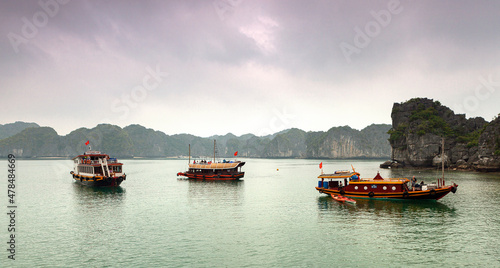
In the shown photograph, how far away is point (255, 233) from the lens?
26.7 metres

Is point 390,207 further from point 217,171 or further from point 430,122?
point 430,122

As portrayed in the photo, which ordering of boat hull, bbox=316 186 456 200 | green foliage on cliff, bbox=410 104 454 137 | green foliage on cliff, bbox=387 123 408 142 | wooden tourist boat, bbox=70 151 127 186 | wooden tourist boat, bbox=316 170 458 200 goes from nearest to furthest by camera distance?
1. boat hull, bbox=316 186 456 200
2. wooden tourist boat, bbox=316 170 458 200
3. wooden tourist boat, bbox=70 151 127 186
4. green foliage on cliff, bbox=410 104 454 137
5. green foliage on cliff, bbox=387 123 408 142

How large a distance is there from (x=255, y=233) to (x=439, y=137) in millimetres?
110150

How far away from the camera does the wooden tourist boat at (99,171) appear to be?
59844 millimetres

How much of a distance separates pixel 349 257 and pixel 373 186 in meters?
26.1

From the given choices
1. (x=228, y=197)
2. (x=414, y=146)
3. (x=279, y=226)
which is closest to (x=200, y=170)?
(x=228, y=197)

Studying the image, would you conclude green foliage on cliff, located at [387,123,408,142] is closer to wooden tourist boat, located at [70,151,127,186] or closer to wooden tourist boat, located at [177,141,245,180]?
wooden tourist boat, located at [177,141,245,180]

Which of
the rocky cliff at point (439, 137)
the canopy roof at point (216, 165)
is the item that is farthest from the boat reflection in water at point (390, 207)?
the rocky cliff at point (439, 137)

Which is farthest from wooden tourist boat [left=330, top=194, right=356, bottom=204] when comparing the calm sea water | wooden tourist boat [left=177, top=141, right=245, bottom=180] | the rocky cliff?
the rocky cliff

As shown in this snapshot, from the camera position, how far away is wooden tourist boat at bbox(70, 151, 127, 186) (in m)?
59.8

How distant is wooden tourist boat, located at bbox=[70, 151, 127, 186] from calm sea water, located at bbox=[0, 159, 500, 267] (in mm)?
15078

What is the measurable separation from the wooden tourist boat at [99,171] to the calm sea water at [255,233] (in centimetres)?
1508

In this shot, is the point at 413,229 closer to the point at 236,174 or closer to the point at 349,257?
the point at 349,257

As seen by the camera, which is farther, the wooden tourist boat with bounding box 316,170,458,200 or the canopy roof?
the canopy roof
